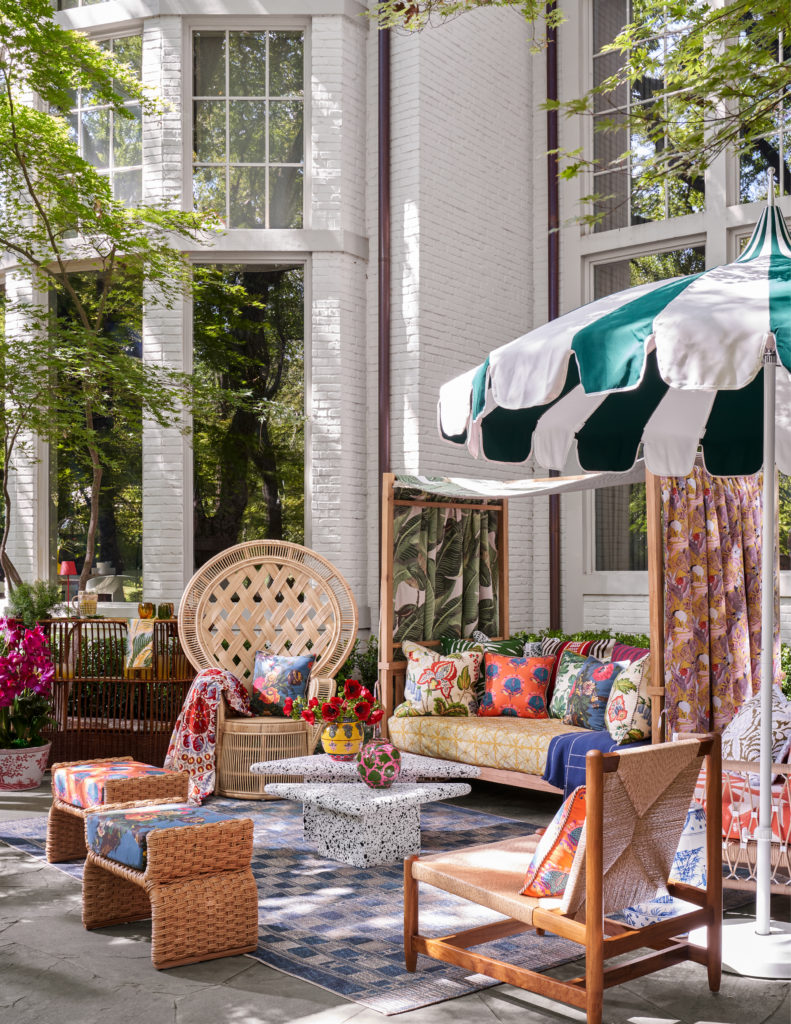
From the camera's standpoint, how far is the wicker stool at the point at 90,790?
4227mm

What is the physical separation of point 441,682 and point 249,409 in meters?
2.68

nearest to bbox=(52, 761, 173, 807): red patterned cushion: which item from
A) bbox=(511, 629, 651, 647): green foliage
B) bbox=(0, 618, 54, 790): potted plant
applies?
bbox=(0, 618, 54, 790): potted plant

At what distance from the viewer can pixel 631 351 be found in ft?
9.18

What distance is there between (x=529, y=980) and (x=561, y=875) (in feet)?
0.93

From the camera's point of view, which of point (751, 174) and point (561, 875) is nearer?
point (561, 875)

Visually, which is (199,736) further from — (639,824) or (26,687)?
(639,824)

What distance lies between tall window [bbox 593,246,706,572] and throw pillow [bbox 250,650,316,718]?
3.06m

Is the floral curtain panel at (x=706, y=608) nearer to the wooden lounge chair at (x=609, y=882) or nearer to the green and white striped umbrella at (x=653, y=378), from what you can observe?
the green and white striped umbrella at (x=653, y=378)

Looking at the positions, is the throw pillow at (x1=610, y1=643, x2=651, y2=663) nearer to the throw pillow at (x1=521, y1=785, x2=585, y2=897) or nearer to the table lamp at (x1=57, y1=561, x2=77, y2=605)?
the throw pillow at (x1=521, y1=785, x2=585, y2=897)

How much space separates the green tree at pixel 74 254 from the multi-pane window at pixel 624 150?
325 centimetres

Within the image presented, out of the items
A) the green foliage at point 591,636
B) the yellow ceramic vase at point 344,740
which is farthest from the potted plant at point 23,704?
the green foliage at point 591,636

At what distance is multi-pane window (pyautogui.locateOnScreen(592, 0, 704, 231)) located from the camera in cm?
823

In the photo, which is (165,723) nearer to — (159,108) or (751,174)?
(159,108)

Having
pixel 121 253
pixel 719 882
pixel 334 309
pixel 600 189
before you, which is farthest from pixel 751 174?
pixel 719 882
